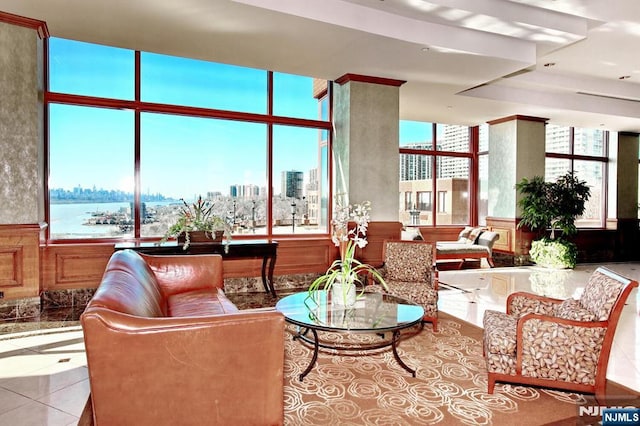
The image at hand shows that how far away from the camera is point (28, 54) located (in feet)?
14.8

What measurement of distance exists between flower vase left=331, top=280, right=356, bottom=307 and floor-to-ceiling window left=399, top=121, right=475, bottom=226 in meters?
6.03

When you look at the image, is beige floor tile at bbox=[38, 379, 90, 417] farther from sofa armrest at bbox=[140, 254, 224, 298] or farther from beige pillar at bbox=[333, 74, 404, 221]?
beige pillar at bbox=[333, 74, 404, 221]

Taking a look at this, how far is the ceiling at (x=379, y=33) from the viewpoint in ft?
13.9

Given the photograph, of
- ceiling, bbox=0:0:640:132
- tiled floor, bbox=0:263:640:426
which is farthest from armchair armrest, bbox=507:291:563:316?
ceiling, bbox=0:0:640:132

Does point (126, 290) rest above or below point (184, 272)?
above

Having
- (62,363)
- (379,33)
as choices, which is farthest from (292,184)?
(62,363)

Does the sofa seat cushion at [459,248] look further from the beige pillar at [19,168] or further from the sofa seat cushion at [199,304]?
the beige pillar at [19,168]

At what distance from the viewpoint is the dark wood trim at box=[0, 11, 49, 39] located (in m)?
4.34

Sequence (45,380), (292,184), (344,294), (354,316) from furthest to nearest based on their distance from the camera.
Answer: (292,184)
(344,294)
(354,316)
(45,380)

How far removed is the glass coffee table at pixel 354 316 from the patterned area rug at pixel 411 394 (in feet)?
0.47

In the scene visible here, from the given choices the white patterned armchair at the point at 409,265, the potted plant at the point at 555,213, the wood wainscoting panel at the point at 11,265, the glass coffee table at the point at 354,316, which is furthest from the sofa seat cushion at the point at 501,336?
the potted plant at the point at 555,213

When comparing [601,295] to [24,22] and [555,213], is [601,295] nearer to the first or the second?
[24,22]

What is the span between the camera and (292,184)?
6.60 m

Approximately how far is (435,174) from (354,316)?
699cm
